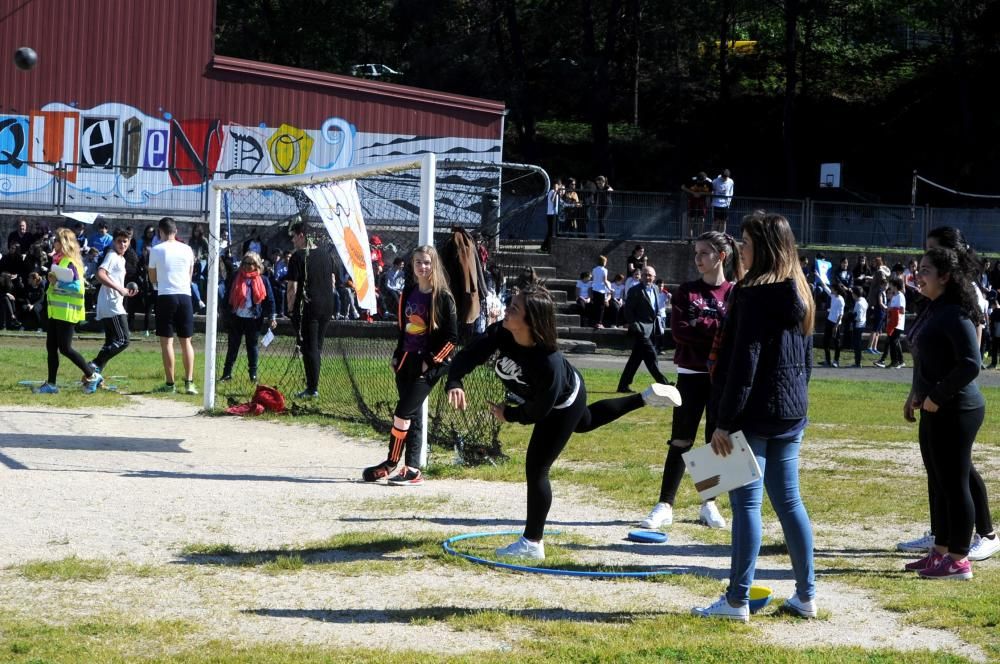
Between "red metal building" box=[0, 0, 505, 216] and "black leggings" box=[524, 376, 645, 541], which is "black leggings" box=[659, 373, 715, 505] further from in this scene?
"red metal building" box=[0, 0, 505, 216]

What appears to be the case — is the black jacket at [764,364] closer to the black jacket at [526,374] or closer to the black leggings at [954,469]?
the black jacket at [526,374]

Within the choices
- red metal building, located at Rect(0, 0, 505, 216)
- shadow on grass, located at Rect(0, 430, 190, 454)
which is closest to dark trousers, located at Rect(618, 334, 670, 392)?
shadow on grass, located at Rect(0, 430, 190, 454)

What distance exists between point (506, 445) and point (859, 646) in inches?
237

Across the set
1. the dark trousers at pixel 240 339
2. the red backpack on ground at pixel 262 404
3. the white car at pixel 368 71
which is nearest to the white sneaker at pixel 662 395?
the red backpack on ground at pixel 262 404

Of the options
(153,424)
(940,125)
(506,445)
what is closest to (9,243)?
(153,424)

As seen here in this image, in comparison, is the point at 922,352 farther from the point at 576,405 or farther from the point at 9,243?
the point at 9,243

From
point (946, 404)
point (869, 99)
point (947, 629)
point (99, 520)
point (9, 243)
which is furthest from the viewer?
point (869, 99)

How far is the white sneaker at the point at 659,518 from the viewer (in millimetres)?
7289

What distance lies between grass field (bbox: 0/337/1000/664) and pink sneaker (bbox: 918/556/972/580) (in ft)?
0.26

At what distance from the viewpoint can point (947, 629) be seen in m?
5.37

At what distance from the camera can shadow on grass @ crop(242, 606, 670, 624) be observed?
5375 millimetres

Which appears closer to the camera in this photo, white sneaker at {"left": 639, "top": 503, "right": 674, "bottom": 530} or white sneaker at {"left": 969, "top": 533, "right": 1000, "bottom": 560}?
white sneaker at {"left": 969, "top": 533, "right": 1000, "bottom": 560}

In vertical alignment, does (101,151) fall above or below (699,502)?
above

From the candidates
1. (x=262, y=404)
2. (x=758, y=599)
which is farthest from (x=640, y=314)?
(x=758, y=599)
